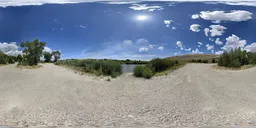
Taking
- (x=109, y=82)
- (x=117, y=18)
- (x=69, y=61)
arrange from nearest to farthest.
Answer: (x=117, y=18) < (x=69, y=61) < (x=109, y=82)

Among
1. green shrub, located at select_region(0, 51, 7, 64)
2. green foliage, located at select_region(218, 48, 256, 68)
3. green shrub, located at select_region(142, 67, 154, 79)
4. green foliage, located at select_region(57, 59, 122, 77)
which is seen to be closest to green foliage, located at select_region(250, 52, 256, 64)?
green foliage, located at select_region(218, 48, 256, 68)

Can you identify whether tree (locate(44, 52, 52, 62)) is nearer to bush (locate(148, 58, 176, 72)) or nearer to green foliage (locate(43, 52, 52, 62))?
green foliage (locate(43, 52, 52, 62))

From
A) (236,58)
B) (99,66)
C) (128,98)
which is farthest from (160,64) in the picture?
(236,58)

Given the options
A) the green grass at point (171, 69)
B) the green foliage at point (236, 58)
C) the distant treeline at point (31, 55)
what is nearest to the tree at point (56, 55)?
the distant treeline at point (31, 55)

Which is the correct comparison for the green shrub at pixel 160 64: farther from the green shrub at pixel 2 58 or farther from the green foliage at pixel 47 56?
the green shrub at pixel 2 58

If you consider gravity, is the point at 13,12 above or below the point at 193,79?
above

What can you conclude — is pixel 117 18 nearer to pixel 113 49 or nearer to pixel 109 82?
pixel 113 49

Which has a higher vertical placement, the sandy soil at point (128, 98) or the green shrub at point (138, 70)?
the green shrub at point (138, 70)

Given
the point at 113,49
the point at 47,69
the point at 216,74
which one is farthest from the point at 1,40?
the point at 216,74
